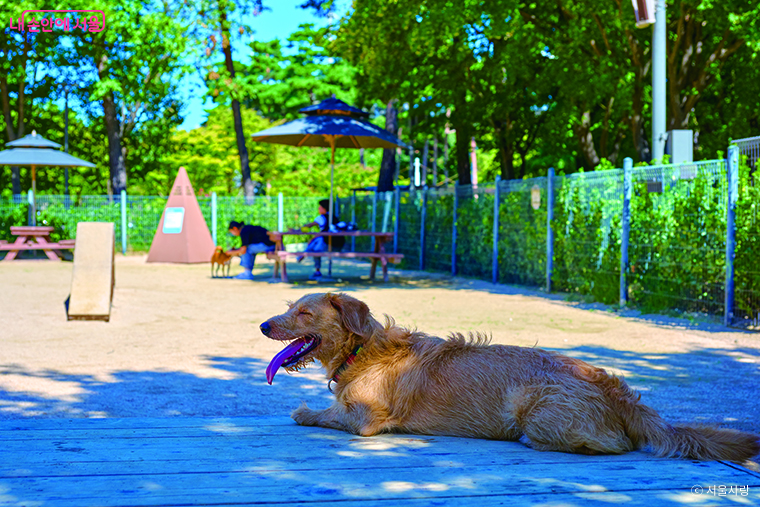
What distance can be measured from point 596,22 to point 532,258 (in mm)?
7176

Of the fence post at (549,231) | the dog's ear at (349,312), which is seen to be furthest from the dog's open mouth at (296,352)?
the fence post at (549,231)

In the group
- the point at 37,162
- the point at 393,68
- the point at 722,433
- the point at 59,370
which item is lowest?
the point at 59,370

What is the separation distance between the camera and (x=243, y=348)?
26.4ft

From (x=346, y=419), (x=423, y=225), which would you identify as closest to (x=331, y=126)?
(x=423, y=225)

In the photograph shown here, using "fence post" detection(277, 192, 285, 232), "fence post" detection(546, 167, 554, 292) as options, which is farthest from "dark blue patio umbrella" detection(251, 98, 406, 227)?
"fence post" detection(277, 192, 285, 232)

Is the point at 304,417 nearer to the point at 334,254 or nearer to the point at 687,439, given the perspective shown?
the point at 687,439

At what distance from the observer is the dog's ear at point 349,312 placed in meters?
3.63

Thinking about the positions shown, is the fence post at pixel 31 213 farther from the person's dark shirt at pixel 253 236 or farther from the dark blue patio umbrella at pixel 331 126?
the dark blue patio umbrella at pixel 331 126

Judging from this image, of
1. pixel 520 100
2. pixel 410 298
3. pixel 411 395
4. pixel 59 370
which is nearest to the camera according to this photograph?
pixel 411 395

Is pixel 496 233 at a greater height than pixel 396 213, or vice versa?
pixel 396 213

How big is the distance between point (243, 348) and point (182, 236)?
1506 cm

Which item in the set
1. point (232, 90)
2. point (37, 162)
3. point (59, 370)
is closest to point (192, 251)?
point (37, 162)

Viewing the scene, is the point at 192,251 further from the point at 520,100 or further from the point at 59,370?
the point at 59,370

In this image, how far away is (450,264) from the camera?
18.9 meters
